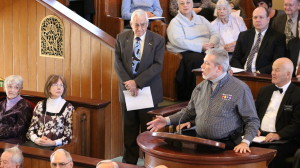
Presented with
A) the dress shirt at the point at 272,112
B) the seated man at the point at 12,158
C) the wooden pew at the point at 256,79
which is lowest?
the seated man at the point at 12,158

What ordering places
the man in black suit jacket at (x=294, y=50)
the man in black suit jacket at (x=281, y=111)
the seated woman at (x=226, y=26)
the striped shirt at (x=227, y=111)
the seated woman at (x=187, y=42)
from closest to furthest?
1. the striped shirt at (x=227, y=111)
2. the man in black suit jacket at (x=281, y=111)
3. the man in black suit jacket at (x=294, y=50)
4. the seated woman at (x=187, y=42)
5. the seated woman at (x=226, y=26)

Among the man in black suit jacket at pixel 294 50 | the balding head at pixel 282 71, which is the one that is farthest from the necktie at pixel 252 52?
the balding head at pixel 282 71

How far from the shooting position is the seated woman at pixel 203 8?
260 inches

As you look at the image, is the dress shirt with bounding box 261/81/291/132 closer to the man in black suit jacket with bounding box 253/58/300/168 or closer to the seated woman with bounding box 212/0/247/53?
the man in black suit jacket with bounding box 253/58/300/168

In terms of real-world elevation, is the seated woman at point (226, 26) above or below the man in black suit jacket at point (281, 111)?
above

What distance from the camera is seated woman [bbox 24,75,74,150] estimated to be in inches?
174

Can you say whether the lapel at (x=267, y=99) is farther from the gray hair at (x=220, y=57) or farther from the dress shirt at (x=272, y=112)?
the gray hair at (x=220, y=57)

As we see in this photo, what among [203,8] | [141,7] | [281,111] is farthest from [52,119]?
[203,8]

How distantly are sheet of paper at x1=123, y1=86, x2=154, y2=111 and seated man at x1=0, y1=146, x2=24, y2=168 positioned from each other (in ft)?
3.94

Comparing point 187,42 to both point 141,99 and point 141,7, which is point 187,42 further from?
point 141,99

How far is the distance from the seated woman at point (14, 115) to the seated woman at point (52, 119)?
0.15 meters

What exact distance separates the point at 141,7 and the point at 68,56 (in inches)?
47.0

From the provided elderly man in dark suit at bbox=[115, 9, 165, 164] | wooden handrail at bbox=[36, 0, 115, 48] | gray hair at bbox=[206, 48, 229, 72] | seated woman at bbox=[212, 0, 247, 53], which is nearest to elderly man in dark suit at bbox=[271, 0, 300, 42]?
seated woman at bbox=[212, 0, 247, 53]

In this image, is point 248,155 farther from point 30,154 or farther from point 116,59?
point 116,59
